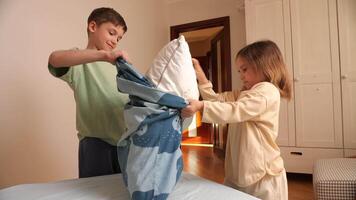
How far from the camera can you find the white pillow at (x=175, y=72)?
2.30 ft

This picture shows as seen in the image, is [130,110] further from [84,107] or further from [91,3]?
[91,3]

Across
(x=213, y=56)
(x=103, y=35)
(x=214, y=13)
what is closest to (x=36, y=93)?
(x=103, y=35)

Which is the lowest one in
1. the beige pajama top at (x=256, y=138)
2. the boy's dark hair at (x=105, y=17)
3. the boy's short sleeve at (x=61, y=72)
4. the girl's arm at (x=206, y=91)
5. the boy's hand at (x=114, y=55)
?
the beige pajama top at (x=256, y=138)

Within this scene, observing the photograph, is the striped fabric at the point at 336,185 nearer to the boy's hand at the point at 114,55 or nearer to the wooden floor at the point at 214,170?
the wooden floor at the point at 214,170

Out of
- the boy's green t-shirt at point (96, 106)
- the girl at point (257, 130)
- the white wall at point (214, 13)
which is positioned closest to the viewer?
the girl at point (257, 130)

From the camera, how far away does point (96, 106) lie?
36.9 inches

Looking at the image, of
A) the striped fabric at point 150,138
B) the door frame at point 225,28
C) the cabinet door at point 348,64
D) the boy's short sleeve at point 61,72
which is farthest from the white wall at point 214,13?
the striped fabric at point 150,138

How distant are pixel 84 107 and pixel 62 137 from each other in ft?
3.04

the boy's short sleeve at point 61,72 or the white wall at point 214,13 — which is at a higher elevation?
the white wall at point 214,13

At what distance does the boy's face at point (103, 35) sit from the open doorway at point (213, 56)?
1.64 ft

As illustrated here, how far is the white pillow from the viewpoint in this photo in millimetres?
701

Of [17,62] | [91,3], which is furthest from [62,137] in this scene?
[91,3]

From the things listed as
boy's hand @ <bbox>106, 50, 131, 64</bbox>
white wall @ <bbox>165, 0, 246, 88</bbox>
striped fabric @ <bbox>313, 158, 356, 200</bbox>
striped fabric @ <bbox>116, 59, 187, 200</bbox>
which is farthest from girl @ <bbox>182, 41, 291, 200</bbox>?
white wall @ <bbox>165, 0, 246, 88</bbox>

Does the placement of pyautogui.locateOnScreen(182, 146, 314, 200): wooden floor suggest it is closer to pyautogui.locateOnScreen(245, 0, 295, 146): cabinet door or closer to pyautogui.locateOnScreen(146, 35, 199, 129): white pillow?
pyautogui.locateOnScreen(245, 0, 295, 146): cabinet door
